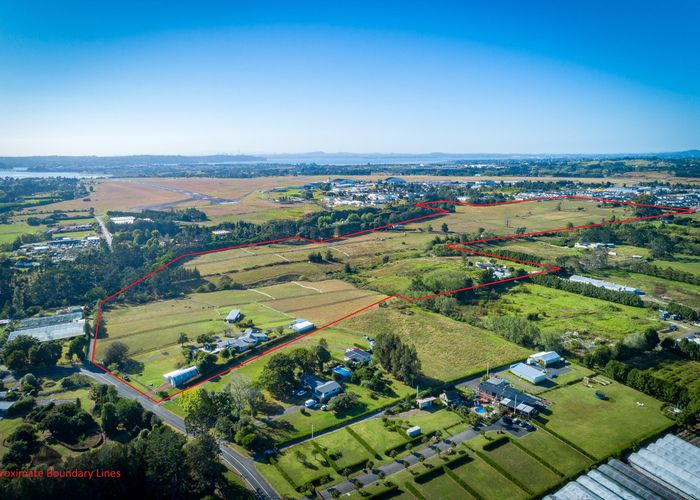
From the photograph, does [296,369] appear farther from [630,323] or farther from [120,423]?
[630,323]

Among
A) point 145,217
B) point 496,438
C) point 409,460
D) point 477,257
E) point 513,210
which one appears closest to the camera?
point 409,460

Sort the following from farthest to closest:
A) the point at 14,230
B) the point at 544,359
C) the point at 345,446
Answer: the point at 14,230, the point at 544,359, the point at 345,446

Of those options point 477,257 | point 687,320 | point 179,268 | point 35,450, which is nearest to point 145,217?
point 179,268

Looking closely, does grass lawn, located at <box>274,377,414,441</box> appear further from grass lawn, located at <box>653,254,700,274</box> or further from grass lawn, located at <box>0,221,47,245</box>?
grass lawn, located at <box>0,221,47,245</box>

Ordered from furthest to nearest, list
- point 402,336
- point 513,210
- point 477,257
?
point 513,210
point 477,257
point 402,336

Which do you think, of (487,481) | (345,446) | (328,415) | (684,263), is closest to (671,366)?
(487,481)

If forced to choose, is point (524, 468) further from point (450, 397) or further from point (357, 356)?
point (357, 356)
